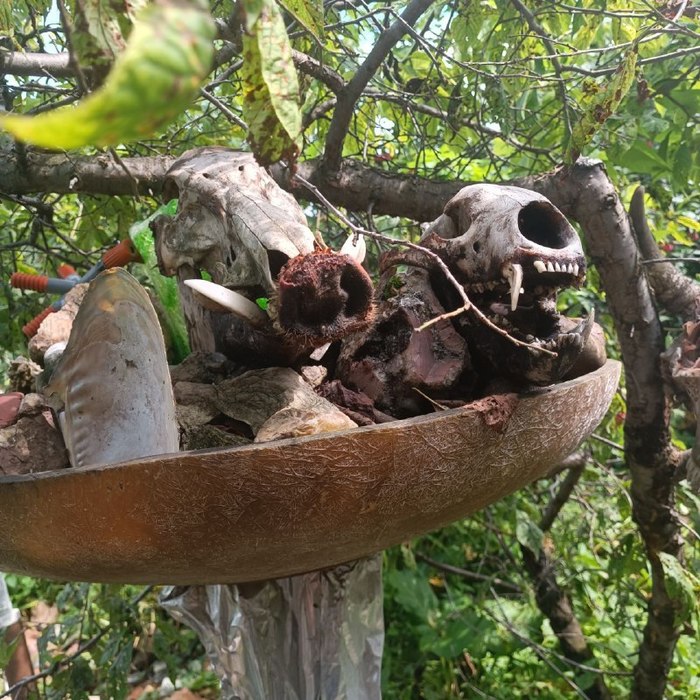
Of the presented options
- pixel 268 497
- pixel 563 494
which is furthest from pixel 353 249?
pixel 563 494

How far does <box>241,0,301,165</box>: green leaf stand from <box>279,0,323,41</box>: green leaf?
0.14 metres

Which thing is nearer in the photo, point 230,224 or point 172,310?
point 230,224

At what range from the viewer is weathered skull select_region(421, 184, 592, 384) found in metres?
0.49

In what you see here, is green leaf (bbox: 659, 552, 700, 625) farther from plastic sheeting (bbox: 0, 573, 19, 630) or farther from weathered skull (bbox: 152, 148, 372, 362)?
plastic sheeting (bbox: 0, 573, 19, 630)

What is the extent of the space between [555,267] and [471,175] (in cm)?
148

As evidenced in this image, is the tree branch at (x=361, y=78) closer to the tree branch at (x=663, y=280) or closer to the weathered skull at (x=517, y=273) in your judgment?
the weathered skull at (x=517, y=273)

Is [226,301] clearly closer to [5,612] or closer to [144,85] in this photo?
[144,85]

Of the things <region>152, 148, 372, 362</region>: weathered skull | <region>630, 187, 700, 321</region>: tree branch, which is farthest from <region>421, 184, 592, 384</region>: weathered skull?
<region>630, 187, 700, 321</region>: tree branch

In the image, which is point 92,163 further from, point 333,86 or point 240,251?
point 240,251

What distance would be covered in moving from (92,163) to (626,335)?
33.4 inches

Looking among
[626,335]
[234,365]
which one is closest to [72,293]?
[234,365]

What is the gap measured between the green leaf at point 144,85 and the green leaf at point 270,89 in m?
0.08

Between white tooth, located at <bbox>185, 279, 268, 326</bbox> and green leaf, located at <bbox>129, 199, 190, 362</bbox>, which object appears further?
green leaf, located at <bbox>129, 199, 190, 362</bbox>

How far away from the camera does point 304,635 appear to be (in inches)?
27.3
